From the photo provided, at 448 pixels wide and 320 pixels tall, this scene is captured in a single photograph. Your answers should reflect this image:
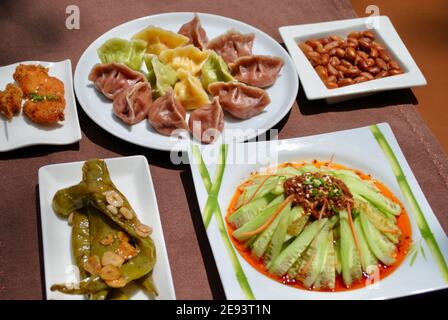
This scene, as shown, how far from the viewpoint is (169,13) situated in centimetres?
318

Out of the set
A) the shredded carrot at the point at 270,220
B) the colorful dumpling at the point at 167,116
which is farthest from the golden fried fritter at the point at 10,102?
the shredded carrot at the point at 270,220

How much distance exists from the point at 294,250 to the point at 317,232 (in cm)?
12

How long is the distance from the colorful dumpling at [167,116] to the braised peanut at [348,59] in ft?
2.89

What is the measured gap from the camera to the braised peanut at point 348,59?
9.52 feet

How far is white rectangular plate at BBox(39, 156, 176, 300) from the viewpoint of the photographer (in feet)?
6.38

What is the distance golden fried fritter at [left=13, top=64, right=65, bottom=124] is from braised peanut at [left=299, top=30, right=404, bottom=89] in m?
1.43

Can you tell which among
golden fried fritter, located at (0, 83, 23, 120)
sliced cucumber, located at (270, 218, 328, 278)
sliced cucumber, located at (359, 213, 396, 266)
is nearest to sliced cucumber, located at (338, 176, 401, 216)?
sliced cucumber, located at (359, 213, 396, 266)

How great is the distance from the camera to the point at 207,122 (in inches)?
101

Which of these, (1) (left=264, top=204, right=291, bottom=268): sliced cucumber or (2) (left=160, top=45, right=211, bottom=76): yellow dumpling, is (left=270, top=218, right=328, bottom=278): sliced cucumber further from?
(2) (left=160, top=45, right=211, bottom=76): yellow dumpling

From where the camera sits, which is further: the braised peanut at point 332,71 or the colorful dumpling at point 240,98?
the braised peanut at point 332,71

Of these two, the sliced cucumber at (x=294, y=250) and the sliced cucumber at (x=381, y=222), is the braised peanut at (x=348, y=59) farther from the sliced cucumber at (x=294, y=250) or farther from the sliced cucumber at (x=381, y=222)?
the sliced cucumber at (x=294, y=250)

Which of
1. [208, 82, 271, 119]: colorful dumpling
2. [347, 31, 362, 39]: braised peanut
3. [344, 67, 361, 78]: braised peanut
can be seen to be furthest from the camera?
[347, 31, 362, 39]: braised peanut

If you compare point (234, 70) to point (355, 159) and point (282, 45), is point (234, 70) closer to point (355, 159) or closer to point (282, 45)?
point (282, 45)

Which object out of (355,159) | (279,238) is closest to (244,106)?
(355,159)
